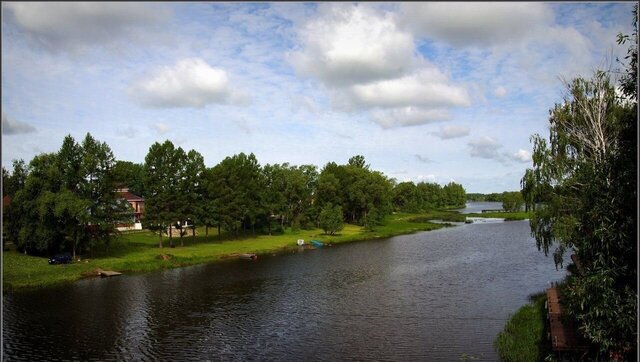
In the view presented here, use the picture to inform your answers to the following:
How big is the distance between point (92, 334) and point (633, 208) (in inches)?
1436

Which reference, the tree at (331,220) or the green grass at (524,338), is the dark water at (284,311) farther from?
the tree at (331,220)

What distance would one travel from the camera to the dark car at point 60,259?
61.8 m

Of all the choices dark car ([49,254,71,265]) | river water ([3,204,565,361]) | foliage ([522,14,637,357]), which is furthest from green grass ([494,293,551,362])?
dark car ([49,254,71,265])

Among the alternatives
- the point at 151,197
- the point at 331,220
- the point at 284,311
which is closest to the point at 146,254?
the point at 151,197

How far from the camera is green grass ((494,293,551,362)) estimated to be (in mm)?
29219

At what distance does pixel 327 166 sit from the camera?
145250mm

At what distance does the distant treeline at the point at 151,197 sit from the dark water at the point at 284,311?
1268 cm

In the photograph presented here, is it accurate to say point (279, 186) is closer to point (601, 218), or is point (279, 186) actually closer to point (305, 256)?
point (305, 256)

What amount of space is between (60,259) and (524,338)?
187ft

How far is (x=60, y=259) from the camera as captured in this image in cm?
6216

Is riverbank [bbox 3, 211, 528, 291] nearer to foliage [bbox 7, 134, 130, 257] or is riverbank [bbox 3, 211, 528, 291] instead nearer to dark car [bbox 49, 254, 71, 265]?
dark car [bbox 49, 254, 71, 265]

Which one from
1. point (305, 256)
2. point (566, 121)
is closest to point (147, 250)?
point (305, 256)

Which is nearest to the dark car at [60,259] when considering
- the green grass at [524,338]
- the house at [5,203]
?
the house at [5,203]

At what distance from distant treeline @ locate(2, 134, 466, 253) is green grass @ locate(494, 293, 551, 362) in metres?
53.7
